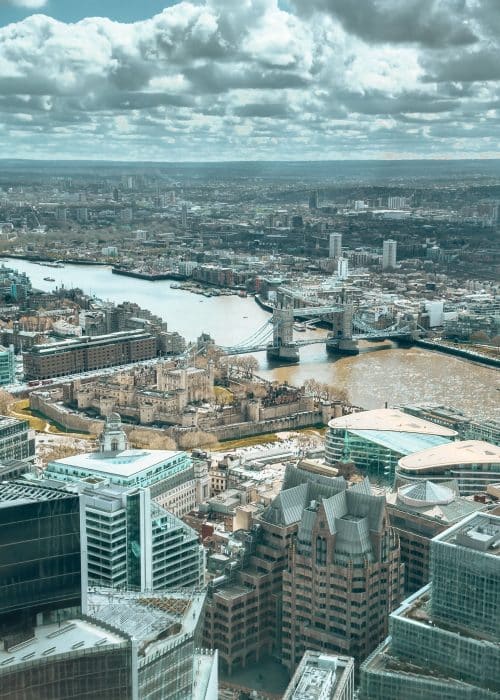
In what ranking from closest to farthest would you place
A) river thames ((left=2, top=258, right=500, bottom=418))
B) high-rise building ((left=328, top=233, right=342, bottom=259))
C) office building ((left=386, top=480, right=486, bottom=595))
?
office building ((left=386, top=480, right=486, bottom=595))
river thames ((left=2, top=258, right=500, bottom=418))
high-rise building ((left=328, top=233, right=342, bottom=259))

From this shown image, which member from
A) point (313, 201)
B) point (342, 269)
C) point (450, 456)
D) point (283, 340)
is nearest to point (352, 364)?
point (283, 340)

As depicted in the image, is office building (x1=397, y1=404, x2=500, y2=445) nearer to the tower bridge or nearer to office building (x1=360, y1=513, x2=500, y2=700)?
office building (x1=360, y1=513, x2=500, y2=700)

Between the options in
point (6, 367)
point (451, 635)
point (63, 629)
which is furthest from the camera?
point (6, 367)

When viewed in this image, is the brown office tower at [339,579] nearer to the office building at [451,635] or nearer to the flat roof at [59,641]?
the office building at [451,635]

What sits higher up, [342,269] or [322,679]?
[322,679]

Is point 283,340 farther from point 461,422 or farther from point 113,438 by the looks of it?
point 113,438

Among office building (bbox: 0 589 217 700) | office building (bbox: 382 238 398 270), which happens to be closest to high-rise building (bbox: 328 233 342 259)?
office building (bbox: 382 238 398 270)

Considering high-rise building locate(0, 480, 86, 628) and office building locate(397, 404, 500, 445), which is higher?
high-rise building locate(0, 480, 86, 628)
